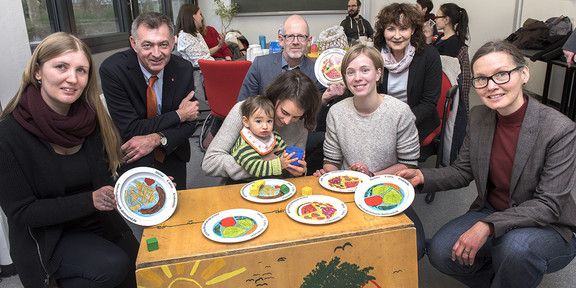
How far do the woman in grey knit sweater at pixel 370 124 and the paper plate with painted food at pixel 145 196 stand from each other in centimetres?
73

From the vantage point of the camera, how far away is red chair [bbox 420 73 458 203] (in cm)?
279

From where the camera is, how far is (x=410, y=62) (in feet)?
8.88

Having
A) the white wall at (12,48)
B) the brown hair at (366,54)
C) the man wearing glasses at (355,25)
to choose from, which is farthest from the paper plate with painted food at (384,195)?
the man wearing glasses at (355,25)

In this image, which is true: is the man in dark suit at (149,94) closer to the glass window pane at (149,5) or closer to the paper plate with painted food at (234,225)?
the paper plate with painted food at (234,225)

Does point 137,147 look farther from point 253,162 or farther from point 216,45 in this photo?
point 216,45

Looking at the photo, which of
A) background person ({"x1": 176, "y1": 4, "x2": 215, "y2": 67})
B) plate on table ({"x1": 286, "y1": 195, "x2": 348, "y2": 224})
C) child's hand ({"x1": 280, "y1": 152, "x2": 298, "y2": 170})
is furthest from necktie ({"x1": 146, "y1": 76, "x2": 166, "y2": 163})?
background person ({"x1": 176, "y1": 4, "x2": 215, "y2": 67})

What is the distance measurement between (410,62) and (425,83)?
18cm

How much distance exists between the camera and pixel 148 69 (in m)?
2.29

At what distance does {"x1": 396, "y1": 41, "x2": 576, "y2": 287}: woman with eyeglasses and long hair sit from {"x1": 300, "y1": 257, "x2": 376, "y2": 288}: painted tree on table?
0.44 m

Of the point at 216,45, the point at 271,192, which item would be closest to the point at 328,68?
the point at 271,192

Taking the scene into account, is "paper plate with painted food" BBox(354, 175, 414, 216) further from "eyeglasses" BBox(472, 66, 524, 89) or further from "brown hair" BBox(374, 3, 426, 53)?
"brown hair" BBox(374, 3, 426, 53)

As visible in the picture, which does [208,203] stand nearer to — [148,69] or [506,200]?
[148,69]

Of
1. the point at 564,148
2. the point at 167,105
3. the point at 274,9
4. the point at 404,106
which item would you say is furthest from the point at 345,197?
the point at 274,9

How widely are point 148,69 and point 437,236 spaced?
1.72 metres
